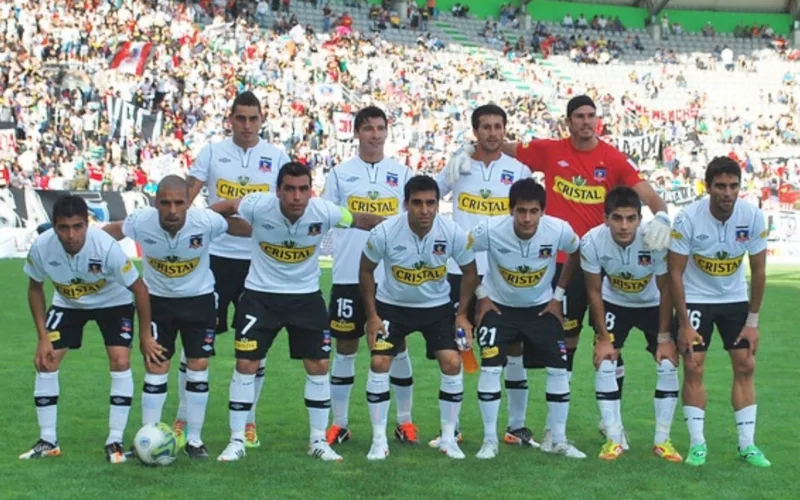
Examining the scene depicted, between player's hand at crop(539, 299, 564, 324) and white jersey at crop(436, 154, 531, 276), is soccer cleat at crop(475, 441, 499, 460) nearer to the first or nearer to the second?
player's hand at crop(539, 299, 564, 324)

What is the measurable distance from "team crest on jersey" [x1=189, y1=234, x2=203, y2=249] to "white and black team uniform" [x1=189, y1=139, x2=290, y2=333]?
2.83 feet

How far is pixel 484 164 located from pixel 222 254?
7.02 feet

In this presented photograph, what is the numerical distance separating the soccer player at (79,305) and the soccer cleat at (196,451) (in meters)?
0.45

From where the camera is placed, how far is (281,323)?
8.38m

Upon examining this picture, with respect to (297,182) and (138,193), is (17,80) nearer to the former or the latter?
(138,193)

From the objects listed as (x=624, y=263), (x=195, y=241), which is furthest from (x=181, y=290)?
(x=624, y=263)

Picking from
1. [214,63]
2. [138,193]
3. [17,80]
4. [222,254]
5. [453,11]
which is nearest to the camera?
[222,254]

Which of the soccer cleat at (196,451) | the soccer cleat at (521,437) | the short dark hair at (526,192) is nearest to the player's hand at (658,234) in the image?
the short dark hair at (526,192)

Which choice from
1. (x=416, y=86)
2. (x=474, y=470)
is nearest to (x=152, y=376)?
(x=474, y=470)

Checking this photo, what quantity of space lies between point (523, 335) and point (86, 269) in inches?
122

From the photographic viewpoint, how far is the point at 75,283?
8.15 meters

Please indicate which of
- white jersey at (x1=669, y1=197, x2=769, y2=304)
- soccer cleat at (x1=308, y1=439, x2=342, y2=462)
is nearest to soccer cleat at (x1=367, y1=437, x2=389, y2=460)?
soccer cleat at (x1=308, y1=439, x2=342, y2=462)

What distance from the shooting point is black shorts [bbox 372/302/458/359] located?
8594 millimetres

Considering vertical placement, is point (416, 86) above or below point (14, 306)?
above
